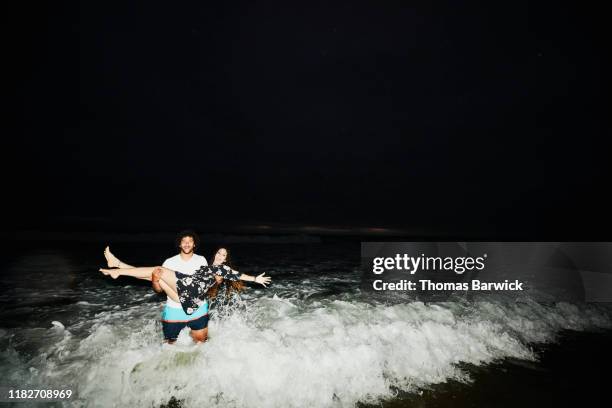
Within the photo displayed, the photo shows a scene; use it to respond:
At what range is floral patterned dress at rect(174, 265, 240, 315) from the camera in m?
3.96

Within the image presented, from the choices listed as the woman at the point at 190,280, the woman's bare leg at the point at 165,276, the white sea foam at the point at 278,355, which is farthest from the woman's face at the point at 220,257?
the white sea foam at the point at 278,355

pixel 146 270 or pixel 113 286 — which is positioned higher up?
pixel 146 270

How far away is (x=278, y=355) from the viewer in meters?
5.14

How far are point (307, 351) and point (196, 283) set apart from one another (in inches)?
104

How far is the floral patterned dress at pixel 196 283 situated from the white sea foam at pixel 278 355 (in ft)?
3.76

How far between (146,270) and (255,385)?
252 centimetres

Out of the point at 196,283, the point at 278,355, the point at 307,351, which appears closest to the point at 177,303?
the point at 196,283

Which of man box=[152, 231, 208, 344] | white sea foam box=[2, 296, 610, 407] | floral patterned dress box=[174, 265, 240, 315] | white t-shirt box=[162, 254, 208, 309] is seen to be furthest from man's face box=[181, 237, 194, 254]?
white sea foam box=[2, 296, 610, 407]

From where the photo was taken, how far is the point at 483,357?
5.63m

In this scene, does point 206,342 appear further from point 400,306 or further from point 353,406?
point 400,306

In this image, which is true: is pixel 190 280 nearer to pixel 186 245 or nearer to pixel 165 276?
pixel 165 276

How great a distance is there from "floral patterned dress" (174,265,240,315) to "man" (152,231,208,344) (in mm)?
128

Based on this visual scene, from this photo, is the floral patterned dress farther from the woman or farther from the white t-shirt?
the white t-shirt

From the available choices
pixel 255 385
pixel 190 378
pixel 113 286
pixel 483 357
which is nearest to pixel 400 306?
pixel 483 357
